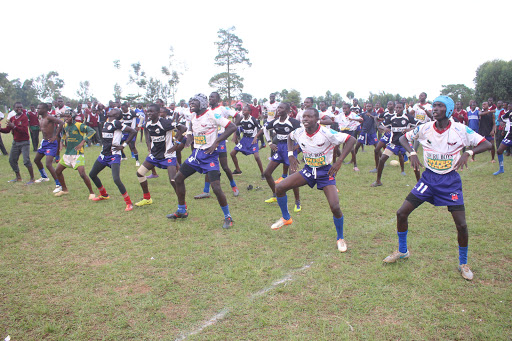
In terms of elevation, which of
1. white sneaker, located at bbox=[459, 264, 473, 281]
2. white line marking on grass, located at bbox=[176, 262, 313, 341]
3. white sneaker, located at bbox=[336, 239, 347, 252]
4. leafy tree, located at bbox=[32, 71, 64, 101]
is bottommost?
white sneaker, located at bbox=[459, 264, 473, 281]

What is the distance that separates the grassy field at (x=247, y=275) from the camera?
3.49 m

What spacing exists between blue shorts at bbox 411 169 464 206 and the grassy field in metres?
1.01

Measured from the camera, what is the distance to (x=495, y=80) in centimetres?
3694

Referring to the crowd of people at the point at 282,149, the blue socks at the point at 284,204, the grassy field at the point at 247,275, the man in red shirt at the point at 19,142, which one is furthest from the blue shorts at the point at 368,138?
the man in red shirt at the point at 19,142

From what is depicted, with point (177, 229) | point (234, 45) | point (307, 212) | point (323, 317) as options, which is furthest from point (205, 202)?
point (234, 45)

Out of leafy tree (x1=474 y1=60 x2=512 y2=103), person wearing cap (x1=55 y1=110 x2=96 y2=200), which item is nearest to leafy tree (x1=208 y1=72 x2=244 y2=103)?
leafy tree (x1=474 y1=60 x2=512 y2=103)

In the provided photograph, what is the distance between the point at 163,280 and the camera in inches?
175

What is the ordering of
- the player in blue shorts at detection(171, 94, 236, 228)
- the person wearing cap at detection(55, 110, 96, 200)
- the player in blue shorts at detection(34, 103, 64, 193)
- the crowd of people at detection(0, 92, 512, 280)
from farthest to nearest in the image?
the player in blue shorts at detection(34, 103, 64, 193) → the person wearing cap at detection(55, 110, 96, 200) → the player in blue shorts at detection(171, 94, 236, 228) → the crowd of people at detection(0, 92, 512, 280)

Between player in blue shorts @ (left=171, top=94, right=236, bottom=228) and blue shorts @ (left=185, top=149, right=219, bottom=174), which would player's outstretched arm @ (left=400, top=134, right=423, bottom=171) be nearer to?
player in blue shorts @ (left=171, top=94, right=236, bottom=228)

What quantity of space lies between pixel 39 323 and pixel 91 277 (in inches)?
A: 40.1

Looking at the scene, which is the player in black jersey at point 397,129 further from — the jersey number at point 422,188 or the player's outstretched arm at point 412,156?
the jersey number at point 422,188

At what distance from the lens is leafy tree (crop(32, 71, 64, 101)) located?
78.2m

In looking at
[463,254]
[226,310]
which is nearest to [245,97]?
[463,254]

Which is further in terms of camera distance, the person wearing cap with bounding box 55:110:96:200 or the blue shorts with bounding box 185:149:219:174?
the person wearing cap with bounding box 55:110:96:200
